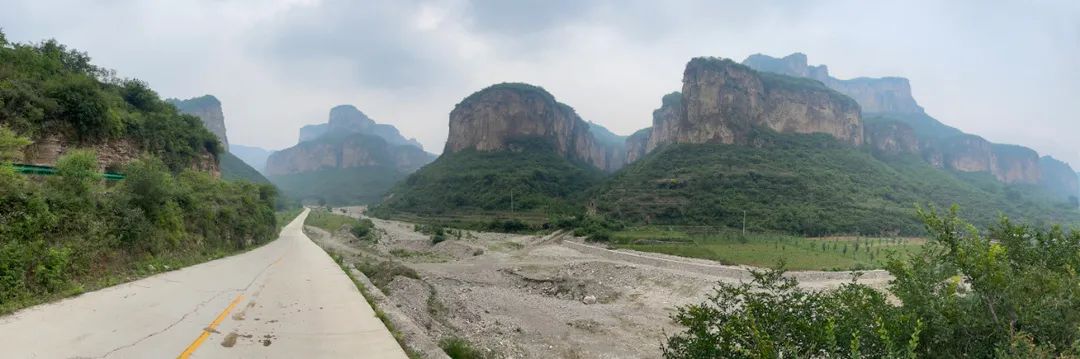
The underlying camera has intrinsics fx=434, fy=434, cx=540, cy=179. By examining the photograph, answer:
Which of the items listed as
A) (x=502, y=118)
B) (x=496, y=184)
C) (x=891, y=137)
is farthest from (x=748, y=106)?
(x=502, y=118)

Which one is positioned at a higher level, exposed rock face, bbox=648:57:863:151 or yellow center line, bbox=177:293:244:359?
exposed rock face, bbox=648:57:863:151

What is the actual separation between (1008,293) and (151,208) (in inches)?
911

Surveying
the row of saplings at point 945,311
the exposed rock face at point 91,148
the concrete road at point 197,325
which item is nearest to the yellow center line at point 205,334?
the concrete road at point 197,325

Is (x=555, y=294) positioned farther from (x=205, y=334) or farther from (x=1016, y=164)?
(x=1016, y=164)

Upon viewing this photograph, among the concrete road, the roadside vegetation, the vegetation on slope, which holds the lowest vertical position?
the concrete road

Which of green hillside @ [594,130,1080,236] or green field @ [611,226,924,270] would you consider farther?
green hillside @ [594,130,1080,236]

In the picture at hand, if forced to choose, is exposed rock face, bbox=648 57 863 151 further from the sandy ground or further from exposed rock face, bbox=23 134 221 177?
exposed rock face, bbox=23 134 221 177

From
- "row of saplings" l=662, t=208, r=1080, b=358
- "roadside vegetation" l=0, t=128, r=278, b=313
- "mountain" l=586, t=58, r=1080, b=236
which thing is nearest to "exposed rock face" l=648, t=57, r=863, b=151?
"mountain" l=586, t=58, r=1080, b=236

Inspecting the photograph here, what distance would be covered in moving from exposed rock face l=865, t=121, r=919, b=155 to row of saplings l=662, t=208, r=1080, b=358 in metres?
133

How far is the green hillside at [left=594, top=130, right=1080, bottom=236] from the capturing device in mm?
55625

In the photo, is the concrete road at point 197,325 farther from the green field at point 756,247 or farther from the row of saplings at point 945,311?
the green field at point 756,247

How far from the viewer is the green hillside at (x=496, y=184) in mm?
88938

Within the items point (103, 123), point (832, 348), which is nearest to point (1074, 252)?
point (832, 348)

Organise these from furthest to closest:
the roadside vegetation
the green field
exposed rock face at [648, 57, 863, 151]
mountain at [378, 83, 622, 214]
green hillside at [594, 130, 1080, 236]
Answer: exposed rock face at [648, 57, 863, 151] < mountain at [378, 83, 622, 214] < green hillside at [594, 130, 1080, 236] < the green field < the roadside vegetation
